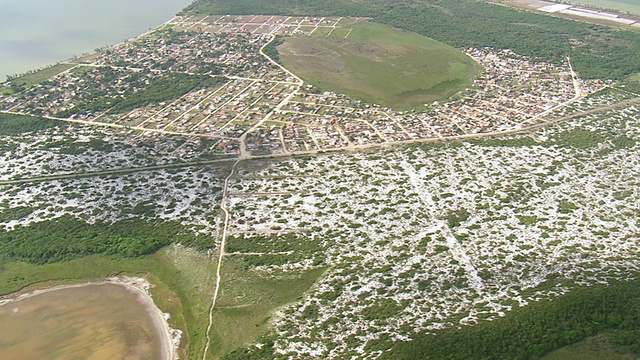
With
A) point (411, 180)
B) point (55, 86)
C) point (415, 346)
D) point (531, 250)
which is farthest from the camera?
point (55, 86)

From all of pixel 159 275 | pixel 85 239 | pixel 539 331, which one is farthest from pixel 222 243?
pixel 539 331

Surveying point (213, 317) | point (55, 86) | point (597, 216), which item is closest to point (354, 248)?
point (213, 317)

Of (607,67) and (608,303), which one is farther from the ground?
(607,67)

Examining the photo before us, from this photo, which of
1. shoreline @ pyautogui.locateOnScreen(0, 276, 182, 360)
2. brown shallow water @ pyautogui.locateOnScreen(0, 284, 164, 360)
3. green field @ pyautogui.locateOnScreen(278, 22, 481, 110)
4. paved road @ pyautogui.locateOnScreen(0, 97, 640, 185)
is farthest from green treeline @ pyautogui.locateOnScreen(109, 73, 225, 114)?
brown shallow water @ pyautogui.locateOnScreen(0, 284, 164, 360)

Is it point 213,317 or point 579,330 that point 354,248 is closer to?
point 213,317

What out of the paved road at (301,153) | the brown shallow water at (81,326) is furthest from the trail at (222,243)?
the paved road at (301,153)

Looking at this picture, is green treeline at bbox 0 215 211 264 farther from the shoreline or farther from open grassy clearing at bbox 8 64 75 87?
open grassy clearing at bbox 8 64 75 87

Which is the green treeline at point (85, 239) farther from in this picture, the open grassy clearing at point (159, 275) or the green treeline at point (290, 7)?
A: the green treeline at point (290, 7)
